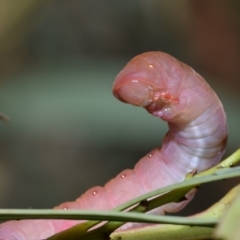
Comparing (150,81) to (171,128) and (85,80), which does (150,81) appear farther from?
(85,80)

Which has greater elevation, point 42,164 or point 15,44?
point 15,44

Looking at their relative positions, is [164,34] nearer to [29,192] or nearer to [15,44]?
[15,44]

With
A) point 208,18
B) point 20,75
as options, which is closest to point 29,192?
point 20,75

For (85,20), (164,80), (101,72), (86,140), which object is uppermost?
(85,20)

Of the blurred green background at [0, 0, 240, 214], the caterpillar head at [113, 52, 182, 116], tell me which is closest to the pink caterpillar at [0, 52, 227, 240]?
the caterpillar head at [113, 52, 182, 116]

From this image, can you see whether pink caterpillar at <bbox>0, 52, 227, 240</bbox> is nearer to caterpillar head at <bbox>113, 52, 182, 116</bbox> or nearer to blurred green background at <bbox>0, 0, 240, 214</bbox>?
caterpillar head at <bbox>113, 52, 182, 116</bbox>

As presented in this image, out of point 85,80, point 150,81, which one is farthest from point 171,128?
point 85,80

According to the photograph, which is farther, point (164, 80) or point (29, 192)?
point (29, 192)
